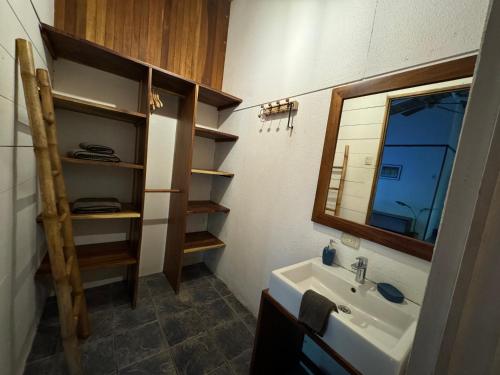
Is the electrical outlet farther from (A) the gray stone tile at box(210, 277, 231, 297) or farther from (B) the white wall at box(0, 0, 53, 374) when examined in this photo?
(B) the white wall at box(0, 0, 53, 374)

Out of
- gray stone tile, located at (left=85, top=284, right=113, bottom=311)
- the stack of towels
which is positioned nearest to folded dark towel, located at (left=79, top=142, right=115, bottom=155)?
the stack of towels

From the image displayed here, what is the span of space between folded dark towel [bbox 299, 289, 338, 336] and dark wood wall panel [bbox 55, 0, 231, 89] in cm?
230

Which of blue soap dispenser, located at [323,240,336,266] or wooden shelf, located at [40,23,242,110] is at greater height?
wooden shelf, located at [40,23,242,110]

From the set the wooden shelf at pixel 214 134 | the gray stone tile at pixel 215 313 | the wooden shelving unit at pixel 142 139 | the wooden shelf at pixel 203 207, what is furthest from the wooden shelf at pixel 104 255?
the wooden shelf at pixel 214 134

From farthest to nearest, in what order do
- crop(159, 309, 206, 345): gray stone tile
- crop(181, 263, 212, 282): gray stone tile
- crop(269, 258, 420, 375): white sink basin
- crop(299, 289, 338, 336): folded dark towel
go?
1. crop(181, 263, 212, 282): gray stone tile
2. crop(159, 309, 206, 345): gray stone tile
3. crop(299, 289, 338, 336): folded dark towel
4. crop(269, 258, 420, 375): white sink basin

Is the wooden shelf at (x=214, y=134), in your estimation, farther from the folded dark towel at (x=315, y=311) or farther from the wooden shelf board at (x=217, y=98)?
the folded dark towel at (x=315, y=311)

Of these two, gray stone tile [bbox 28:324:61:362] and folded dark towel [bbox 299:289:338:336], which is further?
gray stone tile [bbox 28:324:61:362]

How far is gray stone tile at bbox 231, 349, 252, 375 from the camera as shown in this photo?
56.5 inches

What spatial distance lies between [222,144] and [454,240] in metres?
2.30

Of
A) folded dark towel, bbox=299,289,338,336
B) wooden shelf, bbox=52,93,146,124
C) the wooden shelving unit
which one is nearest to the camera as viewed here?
folded dark towel, bbox=299,289,338,336

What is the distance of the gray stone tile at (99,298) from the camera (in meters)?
1.83

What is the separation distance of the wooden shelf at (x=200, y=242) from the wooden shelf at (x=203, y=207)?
0.38m

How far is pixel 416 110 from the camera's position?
42.1 inches

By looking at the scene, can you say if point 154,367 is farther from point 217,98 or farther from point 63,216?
point 217,98
